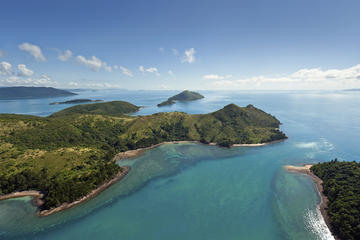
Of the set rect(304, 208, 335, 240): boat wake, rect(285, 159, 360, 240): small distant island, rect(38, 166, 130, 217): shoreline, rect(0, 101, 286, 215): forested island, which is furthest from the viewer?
rect(0, 101, 286, 215): forested island

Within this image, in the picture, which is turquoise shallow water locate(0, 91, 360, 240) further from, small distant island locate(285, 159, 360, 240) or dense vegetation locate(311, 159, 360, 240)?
dense vegetation locate(311, 159, 360, 240)

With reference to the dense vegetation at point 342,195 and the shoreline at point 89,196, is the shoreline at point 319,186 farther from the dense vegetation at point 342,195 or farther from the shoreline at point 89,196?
the shoreline at point 89,196

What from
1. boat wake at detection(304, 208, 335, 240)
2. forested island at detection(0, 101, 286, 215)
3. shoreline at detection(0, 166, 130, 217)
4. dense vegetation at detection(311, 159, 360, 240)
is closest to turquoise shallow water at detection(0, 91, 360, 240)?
boat wake at detection(304, 208, 335, 240)

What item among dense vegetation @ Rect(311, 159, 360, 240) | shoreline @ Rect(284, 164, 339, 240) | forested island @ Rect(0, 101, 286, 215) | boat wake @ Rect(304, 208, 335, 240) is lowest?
boat wake @ Rect(304, 208, 335, 240)

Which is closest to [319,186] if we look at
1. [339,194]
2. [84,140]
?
[339,194]

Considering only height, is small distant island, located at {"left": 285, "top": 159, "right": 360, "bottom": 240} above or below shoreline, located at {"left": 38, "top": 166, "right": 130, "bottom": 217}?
above

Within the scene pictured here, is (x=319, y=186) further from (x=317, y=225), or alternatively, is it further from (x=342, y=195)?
(x=317, y=225)

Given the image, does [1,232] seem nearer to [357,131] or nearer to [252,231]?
[252,231]

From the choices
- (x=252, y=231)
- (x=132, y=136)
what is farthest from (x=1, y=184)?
(x=252, y=231)
